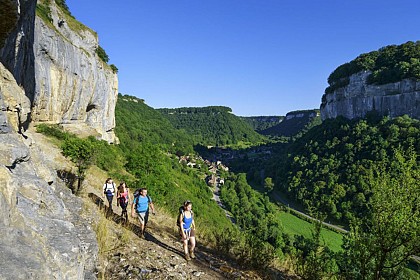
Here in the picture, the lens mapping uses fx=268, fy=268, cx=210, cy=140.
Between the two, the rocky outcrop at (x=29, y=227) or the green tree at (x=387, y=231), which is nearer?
the rocky outcrop at (x=29, y=227)

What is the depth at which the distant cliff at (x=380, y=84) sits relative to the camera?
6347cm

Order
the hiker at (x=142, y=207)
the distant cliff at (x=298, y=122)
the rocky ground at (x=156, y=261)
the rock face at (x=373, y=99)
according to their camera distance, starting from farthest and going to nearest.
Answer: the distant cliff at (x=298, y=122), the rock face at (x=373, y=99), the hiker at (x=142, y=207), the rocky ground at (x=156, y=261)

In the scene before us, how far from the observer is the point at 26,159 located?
394 cm

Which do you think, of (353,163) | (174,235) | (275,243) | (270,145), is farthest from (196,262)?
(270,145)

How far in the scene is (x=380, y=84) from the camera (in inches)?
2788

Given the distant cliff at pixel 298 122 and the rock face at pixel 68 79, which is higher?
the distant cliff at pixel 298 122

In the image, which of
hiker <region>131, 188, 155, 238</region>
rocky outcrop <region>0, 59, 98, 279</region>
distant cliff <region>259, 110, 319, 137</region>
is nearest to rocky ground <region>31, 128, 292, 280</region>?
hiker <region>131, 188, 155, 238</region>

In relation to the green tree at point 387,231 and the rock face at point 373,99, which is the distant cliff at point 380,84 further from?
the green tree at point 387,231

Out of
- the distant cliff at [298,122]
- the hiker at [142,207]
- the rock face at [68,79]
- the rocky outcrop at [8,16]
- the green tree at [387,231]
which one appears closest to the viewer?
the rocky outcrop at [8,16]

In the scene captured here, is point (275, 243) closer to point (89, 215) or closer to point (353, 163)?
point (89, 215)

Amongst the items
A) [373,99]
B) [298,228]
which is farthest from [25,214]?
[373,99]

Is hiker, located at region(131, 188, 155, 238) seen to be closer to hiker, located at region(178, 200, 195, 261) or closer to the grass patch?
hiker, located at region(178, 200, 195, 261)

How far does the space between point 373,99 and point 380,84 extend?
4128 mm

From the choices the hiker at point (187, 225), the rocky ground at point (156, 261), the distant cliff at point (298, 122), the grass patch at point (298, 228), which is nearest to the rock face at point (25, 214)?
the rocky ground at point (156, 261)
